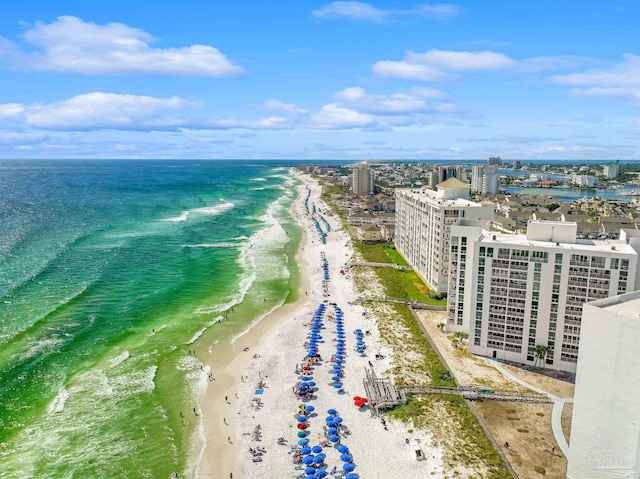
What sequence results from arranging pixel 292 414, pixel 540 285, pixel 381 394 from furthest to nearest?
pixel 540 285, pixel 381 394, pixel 292 414

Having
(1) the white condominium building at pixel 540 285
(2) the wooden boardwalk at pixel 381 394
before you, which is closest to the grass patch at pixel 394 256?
(1) the white condominium building at pixel 540 285

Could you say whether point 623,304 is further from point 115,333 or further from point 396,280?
point 115,333

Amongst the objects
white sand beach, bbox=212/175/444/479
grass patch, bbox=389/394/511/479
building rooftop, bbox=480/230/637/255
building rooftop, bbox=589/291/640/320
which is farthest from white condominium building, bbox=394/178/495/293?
building rooftop, bbox=589/291/640/320

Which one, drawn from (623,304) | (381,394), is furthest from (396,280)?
(623,304)

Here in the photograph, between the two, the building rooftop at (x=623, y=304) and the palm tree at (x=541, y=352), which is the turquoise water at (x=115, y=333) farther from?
the palm tree at (x=541, y=352)

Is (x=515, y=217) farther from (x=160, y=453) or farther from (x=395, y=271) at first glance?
(x=160, y=453)

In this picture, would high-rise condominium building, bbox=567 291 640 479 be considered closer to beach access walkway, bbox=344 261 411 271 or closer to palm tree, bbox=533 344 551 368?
palm tree, bbox=533 344 551 368
